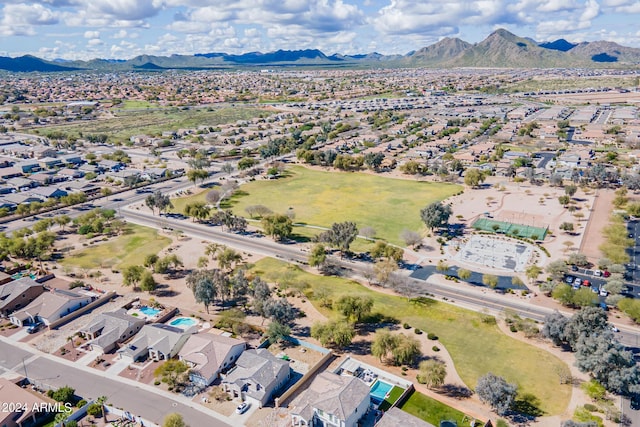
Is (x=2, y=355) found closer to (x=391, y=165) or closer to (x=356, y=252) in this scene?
(x=356, y=252)

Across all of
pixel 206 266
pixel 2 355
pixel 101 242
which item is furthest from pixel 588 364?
pixel 101 242

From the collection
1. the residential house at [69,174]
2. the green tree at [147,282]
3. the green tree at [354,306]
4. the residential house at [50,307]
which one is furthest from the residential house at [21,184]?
the green tree at [354,306]

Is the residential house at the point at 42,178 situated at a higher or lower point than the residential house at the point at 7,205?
higher

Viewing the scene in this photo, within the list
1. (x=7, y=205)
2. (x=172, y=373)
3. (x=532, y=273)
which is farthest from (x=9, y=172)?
(x=532, y=273)

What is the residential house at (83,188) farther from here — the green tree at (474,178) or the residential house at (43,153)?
the green tree at (474,178)

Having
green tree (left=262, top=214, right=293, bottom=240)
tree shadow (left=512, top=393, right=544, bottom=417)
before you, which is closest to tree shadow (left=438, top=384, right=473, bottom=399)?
tree shadow (left=512, top=393, right=544, bottom=417)
